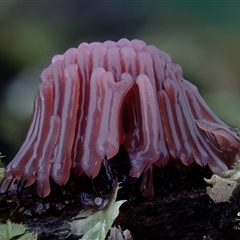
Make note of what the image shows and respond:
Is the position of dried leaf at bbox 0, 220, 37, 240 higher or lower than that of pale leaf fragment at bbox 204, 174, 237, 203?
higher

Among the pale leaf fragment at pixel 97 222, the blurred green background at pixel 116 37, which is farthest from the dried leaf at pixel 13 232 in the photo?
the blurred green background at pixel 116 37

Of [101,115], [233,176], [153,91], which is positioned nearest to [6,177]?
[101,115]

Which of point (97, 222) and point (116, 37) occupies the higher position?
point (116, 37)

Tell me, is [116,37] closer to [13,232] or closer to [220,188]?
[220,188]

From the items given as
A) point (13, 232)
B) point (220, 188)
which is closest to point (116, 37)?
point (220, 188)

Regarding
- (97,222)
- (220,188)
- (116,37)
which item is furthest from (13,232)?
(116,37)

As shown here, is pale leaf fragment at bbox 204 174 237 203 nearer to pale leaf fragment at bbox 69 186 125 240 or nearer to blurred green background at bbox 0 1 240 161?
pale leaf fragment at bbox 69 186 125 240

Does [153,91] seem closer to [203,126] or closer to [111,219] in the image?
[203,126]

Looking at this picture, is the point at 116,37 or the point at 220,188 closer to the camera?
the point at 220,188

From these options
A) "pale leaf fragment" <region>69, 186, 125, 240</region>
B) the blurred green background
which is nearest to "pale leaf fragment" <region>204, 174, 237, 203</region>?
"pale leaf fragment" <region>69, 186, 125, 240</region>
